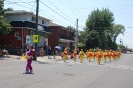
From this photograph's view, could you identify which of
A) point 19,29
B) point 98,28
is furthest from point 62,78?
point 98,28

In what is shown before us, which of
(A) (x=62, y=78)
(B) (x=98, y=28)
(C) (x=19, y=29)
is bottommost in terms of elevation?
(A) (x=62, y=78)

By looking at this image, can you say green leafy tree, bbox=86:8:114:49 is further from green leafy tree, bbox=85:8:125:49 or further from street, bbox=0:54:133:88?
street, bbox=0:54:133:88

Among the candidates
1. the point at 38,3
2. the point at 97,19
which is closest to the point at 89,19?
the point at 97,19

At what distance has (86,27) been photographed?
71750 mm

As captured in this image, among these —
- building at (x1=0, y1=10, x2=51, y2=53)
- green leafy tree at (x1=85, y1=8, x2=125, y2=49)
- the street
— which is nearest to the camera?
the street

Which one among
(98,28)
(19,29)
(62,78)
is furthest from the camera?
(98,28)

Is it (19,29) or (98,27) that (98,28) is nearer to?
(98,27)

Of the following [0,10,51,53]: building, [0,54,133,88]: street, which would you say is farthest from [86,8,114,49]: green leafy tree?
[0,54,133,88]: street

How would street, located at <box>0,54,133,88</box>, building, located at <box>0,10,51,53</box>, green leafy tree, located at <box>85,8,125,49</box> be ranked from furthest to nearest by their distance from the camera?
green leafy tree, located at <box>85,8,125,49</box>, building, located at <box>0,10,51,53</box>, street, located at <box>0,54,133,88</box>

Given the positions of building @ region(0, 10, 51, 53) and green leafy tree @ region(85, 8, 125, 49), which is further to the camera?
green leafy tree @ region(85, 8, 125, 49)

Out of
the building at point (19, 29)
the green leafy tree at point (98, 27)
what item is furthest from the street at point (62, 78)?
the green leafy tree at point (98, 27)

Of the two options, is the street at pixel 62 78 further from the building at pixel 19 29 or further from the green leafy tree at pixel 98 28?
the green leafy tree at pixel 98 28

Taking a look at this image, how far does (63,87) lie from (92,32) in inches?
2229

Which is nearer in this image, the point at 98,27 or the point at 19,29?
the point at 19,29
